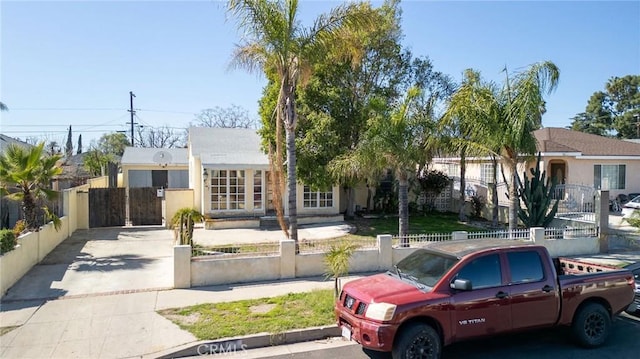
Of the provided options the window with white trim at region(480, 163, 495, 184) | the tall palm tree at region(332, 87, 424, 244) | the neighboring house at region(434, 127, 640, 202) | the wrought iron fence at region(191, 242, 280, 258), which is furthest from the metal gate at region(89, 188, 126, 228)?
the window with white trim at region(480, 163, 495, 184)

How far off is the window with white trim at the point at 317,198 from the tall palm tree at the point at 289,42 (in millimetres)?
8173

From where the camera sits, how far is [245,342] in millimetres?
6660

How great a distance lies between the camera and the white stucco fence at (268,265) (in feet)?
31.5

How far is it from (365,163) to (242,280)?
5.31 metres

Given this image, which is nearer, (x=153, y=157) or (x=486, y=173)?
(x=486, y=173)

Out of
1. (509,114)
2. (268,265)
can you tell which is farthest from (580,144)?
(268,265)

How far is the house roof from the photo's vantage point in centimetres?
1881

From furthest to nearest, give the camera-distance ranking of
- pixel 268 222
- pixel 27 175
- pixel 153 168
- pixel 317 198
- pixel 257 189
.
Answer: pixel 153 168
pixel 317 198
pixel 257 189
pixel 268 222
pixel 27 175

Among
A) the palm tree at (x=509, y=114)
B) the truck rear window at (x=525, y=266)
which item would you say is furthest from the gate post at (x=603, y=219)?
the truck rear window at (x=525, y=266)

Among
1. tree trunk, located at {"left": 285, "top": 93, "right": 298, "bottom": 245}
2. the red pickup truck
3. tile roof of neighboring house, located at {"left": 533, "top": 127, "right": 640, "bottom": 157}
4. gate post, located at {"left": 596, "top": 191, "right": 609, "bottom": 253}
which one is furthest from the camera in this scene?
tile roof of neighboring house, located at {"left": 533, "top": 127, "right": 640, "bottom": 157}

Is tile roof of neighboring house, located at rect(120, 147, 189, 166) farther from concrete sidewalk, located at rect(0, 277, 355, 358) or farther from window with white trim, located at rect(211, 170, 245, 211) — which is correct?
concrete sidewalk, located at rect(0, 277, 355, 358)

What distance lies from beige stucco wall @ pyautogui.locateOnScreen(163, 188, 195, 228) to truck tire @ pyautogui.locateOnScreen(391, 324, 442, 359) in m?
15.0

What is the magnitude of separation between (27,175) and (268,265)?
734 cm

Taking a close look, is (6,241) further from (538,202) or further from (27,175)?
(538,202)
